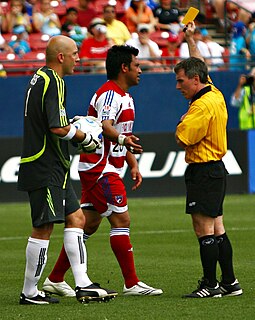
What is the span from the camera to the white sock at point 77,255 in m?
8.20

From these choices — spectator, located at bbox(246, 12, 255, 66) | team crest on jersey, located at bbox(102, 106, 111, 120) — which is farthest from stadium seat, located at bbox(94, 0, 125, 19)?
team crest on jersey, located at bbox(102, 106, 111, 120)

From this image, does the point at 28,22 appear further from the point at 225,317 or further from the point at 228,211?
the point at 225,317

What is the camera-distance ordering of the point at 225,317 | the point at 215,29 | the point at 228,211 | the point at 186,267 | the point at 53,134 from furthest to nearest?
the point at 215,29 < the point at 228,211 < the point at 186,267 < the point at 53,134 < the point at 225,317

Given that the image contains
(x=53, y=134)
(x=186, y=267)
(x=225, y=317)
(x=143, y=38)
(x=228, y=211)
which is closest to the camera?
(x=225, y=317)

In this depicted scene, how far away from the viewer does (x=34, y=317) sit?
764 cm

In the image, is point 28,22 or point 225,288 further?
point 28,22

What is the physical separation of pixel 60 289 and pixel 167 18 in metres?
14.9

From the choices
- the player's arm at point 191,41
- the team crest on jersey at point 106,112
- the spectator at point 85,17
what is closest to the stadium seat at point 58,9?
the spectator at point 85,17

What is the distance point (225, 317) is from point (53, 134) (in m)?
1.99

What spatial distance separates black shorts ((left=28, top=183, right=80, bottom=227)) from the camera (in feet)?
26.5

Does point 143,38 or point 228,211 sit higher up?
point 143,38

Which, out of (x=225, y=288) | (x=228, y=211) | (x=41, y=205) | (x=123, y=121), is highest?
(x=123, y=121)

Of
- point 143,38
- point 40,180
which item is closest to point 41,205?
point 40,180

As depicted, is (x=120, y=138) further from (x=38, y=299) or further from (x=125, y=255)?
(x=38, y=299)
